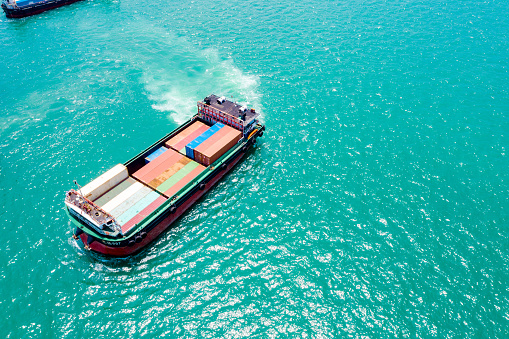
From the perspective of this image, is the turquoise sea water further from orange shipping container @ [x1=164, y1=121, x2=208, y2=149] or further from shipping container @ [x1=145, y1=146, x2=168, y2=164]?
orange shipping container @ [x1=164, y1=121, x2=208, y2=149]

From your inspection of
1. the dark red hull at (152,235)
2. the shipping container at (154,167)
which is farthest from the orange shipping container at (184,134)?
the dark red hull at (152,235)

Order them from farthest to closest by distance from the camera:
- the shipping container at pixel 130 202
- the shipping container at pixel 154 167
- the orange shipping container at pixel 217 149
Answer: the orange shipping container at pixel 217 149, the shipping container at pixel 154 167, the shipping container at pixel 130 202

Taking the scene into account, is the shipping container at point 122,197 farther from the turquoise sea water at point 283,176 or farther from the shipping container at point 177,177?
the turquoise sea water at point 283,176

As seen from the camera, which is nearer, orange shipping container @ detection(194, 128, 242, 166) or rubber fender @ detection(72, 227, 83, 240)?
rubber fender @ detection(72, 227, 83, 240)

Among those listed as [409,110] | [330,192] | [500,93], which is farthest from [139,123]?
[500,93]

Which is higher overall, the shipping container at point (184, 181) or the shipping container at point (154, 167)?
the shipping container at point (154, 167)

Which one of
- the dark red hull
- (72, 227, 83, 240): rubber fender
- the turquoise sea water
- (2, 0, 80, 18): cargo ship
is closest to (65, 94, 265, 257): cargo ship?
the dark red hull
